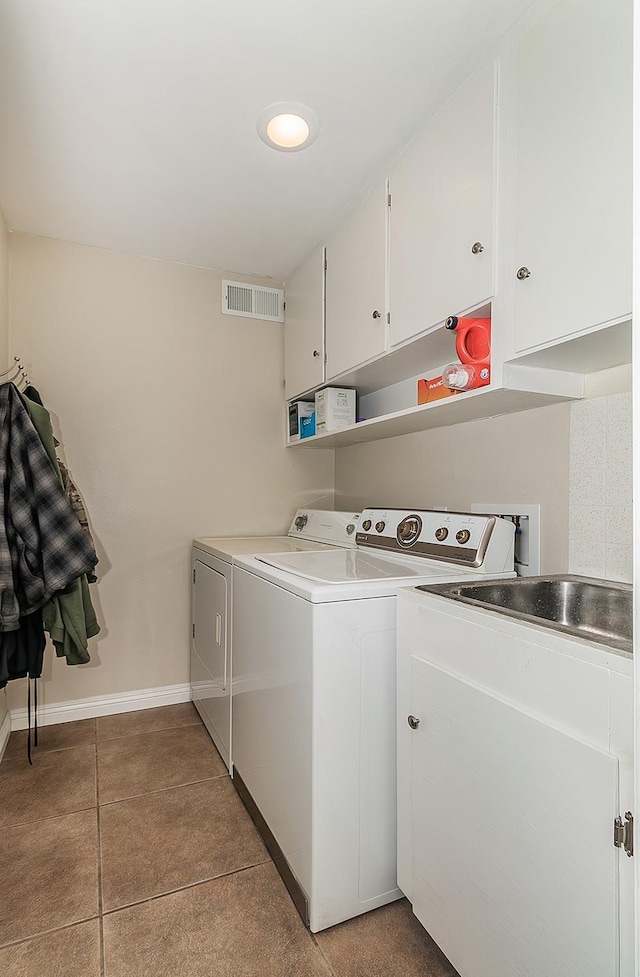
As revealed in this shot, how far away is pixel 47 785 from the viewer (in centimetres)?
195

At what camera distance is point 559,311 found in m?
1.22

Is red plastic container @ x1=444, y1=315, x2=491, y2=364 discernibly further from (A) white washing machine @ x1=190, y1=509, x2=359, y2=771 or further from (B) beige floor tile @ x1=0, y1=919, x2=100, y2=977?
(B) beige floor tile @ x1=0, y1=919, x2=100, y2=977

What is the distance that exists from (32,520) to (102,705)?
1.15 m

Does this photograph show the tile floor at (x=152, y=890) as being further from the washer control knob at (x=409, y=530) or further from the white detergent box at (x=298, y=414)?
the white detergent box at (x=298, y=414)

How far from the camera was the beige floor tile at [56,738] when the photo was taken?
2215 mm

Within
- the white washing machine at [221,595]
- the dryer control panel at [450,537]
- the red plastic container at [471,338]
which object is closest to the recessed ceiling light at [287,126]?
the red plastic container at [471,338]

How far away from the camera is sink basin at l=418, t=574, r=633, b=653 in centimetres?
134

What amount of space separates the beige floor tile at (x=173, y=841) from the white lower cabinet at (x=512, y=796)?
582 mm

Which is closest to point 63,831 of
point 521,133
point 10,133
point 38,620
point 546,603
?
point 38,620

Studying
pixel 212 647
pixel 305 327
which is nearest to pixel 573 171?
pixel 305 327

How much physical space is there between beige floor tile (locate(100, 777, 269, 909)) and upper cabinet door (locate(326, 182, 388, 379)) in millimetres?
1697

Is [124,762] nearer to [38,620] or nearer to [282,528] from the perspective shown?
[38,620]

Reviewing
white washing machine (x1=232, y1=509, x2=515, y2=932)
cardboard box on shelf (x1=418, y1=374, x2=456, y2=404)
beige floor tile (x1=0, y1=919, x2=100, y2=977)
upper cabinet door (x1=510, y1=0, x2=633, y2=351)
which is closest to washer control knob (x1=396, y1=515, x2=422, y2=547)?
white washing machine (x1=232, y1=509, x2=515, y2=932)

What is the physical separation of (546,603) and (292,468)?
179 centimetres
